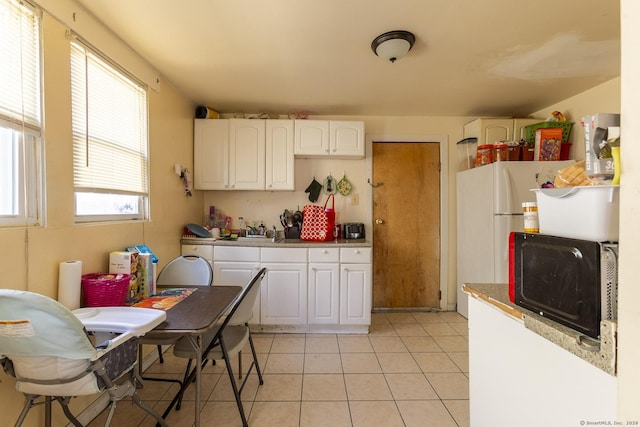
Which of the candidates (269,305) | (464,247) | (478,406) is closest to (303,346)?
(269,305)

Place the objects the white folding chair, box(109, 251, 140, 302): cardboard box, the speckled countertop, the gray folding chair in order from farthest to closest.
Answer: the white folding chair
box(109, 251, 140, 302): cardboard box
the gray folding chair
the speckled countertop

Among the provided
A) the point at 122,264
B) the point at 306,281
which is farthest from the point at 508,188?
the point at 122,264

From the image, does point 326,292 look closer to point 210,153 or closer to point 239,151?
point 239,151

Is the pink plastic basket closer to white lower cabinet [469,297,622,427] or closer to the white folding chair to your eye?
the white folding chair

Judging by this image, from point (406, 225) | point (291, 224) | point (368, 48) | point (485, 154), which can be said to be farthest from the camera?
point (406, 225)

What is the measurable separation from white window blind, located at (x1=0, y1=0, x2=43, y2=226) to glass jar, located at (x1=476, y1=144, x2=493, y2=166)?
3385 millimetres

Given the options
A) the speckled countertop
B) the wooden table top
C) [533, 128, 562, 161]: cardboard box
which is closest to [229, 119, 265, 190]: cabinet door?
the wooden table top

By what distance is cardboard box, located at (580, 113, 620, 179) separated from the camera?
30.4 inches

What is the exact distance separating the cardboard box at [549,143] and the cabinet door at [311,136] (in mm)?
2062

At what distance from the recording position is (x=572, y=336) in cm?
80

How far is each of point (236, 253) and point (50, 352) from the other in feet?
6.07

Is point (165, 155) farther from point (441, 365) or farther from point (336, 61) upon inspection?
point (441, 365)

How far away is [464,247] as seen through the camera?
3.31 metres

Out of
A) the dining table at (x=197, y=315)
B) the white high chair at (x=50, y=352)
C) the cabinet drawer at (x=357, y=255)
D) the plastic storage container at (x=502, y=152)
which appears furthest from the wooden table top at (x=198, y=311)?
the plastic storage container at (x=502, y=152)
